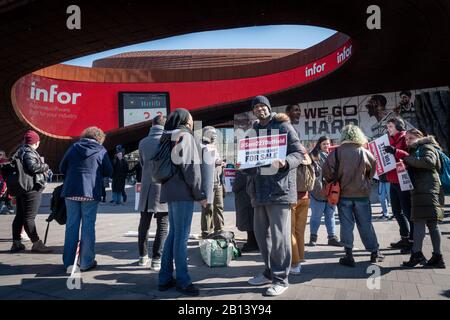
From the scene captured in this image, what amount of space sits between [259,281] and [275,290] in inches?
15.9

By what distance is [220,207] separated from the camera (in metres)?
5.69

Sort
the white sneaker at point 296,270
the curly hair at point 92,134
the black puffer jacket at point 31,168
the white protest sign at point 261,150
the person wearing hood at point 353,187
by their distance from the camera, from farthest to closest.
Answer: the black puffer jacket at point 31,168 → the curly hair at point 92,134 → the person wearing hood at point 353,187 → the white sneaker at point 296,270 → the white protest sign at point 261,150

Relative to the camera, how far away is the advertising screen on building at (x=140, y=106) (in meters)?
22.1

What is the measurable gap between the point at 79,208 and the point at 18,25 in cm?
857

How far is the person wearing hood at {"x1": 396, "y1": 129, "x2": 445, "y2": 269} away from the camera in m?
3.92

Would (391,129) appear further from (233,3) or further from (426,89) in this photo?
(426,89)

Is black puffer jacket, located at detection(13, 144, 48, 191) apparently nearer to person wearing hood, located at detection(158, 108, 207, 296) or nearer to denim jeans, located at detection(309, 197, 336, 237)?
person wearing hood, located at detection(158, 108, 207, 296)

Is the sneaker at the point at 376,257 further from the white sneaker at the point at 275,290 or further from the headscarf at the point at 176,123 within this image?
the headscarf at the point at 176,123

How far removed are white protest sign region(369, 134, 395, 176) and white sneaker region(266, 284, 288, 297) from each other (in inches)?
105

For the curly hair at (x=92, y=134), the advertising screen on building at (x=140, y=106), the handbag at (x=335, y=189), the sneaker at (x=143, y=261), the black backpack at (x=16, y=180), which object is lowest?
the sneaker at (x=143, y=261)

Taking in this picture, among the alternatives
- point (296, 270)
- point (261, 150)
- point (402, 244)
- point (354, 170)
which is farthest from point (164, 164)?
point (402, 244)

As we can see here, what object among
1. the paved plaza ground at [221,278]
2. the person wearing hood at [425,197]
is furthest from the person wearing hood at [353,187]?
the person wearing hood at [425,197]

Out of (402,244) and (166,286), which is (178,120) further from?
(402,244)

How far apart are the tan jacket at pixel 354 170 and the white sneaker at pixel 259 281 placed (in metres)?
1.53
